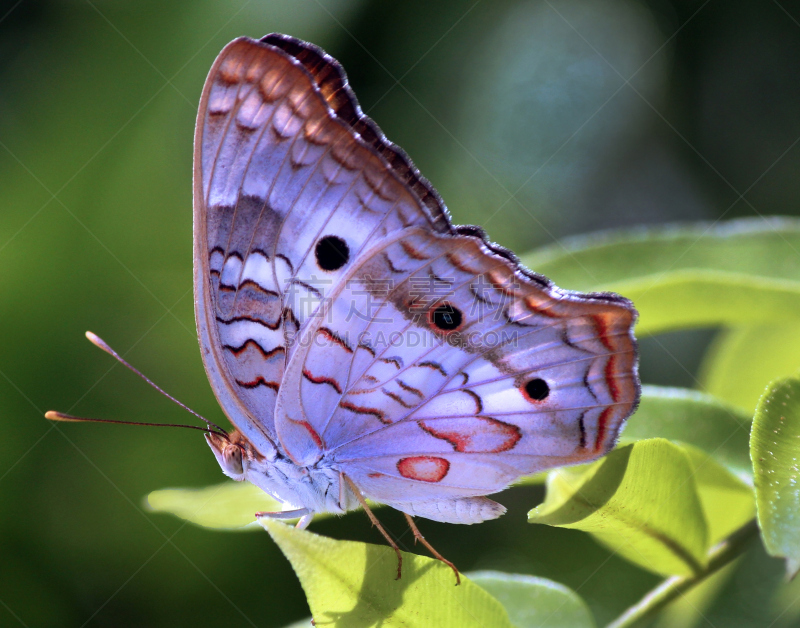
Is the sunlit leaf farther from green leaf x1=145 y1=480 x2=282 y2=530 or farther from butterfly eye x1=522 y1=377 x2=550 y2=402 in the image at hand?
butterfly eye x1=522 y1=377 x2=550 y2=402

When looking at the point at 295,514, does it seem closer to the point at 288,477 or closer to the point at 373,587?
the point at 288,477

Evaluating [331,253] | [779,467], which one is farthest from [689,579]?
[331,253]

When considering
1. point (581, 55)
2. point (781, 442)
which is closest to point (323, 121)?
point (781, 442)

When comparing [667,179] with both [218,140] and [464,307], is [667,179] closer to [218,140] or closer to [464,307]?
[464,307]

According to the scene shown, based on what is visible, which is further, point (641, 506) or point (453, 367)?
point (453, 367)

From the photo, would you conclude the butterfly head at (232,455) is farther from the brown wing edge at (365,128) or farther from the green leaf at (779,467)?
the green leaf at (779,467)

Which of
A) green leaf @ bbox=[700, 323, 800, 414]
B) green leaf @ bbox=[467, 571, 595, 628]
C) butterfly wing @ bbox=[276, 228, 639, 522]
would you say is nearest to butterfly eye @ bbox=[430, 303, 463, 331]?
butterfly wing @ bbox=[276, 228, 639, 522]

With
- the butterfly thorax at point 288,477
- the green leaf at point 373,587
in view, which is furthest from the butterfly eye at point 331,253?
the green leaf at point 373,587
